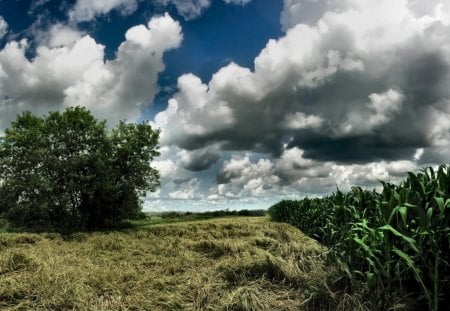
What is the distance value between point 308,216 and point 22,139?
16236 millimetres

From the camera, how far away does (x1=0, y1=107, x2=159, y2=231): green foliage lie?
Answer: 22234 mm

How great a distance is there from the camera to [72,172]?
2233 centimetres

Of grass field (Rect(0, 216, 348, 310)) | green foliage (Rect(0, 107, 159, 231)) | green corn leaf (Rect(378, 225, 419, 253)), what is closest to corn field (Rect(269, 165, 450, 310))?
green corn leaf (Rect(378, 225, 419, 253))

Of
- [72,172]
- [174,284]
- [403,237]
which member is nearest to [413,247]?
[403,237]

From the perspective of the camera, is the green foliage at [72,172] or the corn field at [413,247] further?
the green foliage at [72,172]

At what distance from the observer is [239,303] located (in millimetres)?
4844

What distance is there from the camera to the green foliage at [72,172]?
2223cm

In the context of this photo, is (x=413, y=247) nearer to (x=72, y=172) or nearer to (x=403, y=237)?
(x=403, y=237)

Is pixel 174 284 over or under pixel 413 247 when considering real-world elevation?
under

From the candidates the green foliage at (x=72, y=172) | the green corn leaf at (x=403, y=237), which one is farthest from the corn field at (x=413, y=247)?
the green foliage at (x=72, y=172)

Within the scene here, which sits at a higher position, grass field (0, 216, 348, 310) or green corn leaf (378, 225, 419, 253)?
green corn leaf (378, 225, 419, 253)

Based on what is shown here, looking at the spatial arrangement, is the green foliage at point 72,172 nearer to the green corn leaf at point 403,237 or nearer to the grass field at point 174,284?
the grass field at point 174,284

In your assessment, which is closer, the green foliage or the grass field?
the grass field

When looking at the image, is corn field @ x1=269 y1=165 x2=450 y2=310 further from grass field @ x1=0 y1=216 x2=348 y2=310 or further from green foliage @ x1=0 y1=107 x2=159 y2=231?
green foliage @ x1=0 y1=107 x2=159 y2=231
